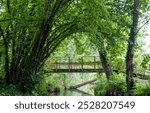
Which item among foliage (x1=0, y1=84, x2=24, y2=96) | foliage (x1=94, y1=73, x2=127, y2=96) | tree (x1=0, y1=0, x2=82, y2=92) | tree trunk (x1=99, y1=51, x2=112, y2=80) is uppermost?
tree (x1=0, y1=0, x2=82, y2=92)

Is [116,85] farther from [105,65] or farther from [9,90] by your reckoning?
[9,90]

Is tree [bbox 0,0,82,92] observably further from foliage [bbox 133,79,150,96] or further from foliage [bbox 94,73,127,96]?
foliage [bbox 94,73,127,96]

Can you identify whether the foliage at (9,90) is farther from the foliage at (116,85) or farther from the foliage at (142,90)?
the foliage at (116,85)

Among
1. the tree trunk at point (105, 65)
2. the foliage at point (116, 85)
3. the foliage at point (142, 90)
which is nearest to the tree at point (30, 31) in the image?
the foliage at point (142, 90)

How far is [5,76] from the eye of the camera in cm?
1305

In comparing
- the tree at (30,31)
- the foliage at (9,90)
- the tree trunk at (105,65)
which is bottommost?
the foliage at (9,90)

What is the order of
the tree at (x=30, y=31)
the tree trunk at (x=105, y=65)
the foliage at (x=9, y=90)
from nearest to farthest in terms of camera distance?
the foliage at (x=9, y=90), the tree at (x=30, y=31), the tree trunk at (x=105, y=65)

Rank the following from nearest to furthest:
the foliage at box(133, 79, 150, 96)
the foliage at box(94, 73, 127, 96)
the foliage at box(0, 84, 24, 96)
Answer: the foliage at box(0, 84, 24, 96), the foliage at box(133, 79, 150, 96), the foliage at box(94, 73, 127, 96)

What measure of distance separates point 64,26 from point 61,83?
17.4 m

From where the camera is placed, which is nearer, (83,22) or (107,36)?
(83,22)

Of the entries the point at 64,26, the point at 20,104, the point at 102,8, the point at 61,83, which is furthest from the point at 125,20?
the point at 61,83

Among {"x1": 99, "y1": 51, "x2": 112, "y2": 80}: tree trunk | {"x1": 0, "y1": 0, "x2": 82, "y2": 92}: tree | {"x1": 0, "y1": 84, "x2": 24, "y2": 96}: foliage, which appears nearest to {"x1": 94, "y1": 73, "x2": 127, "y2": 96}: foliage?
{"x1": 99, "y1": 51, "x2": 112, "y2": 80}: tree trunk

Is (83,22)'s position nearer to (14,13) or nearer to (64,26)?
(64,26)

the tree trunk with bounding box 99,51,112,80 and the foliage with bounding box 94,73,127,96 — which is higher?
the tree trunk with bounding box 99,51,112,80
